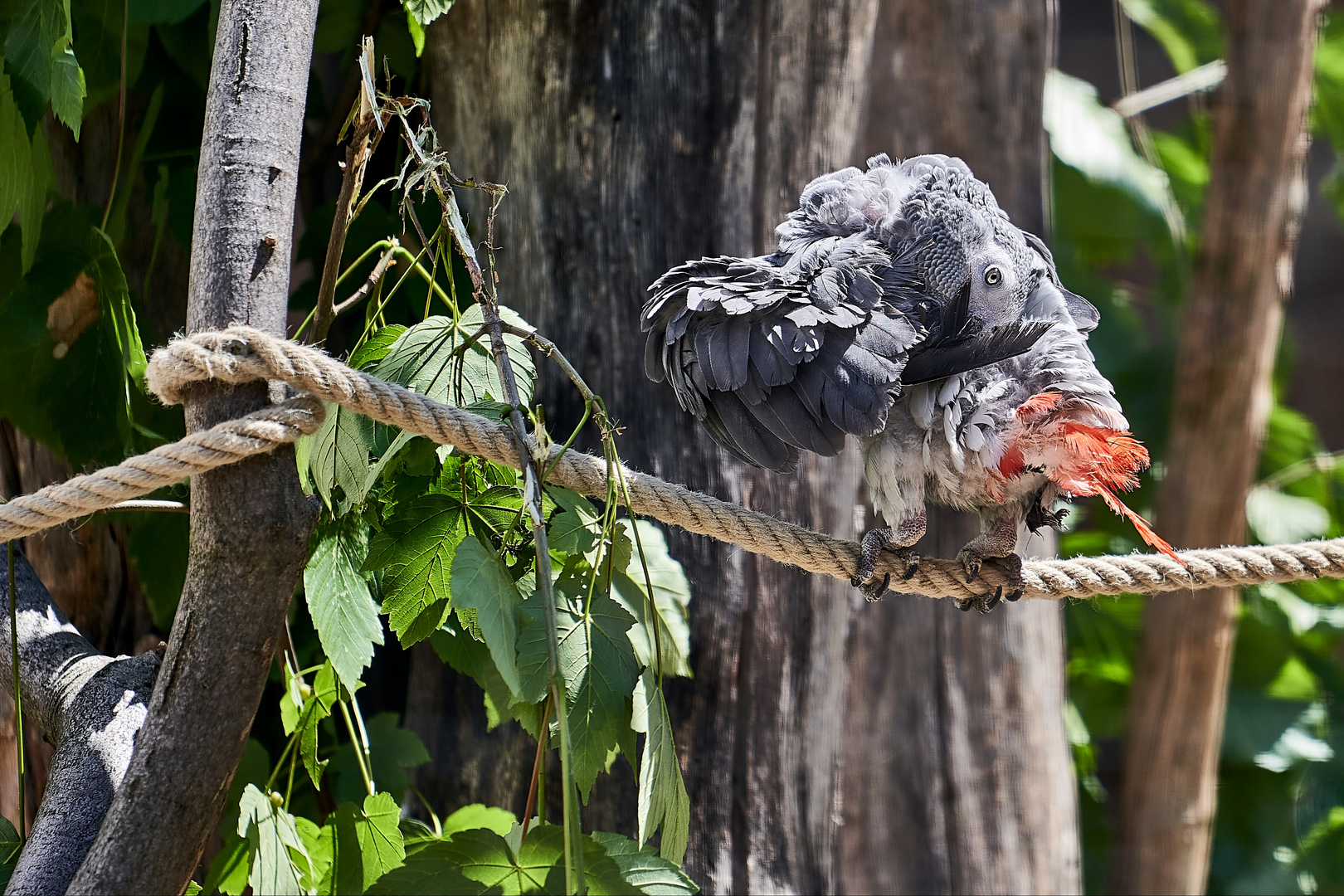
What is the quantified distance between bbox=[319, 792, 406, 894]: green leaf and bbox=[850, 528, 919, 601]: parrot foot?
0.34m

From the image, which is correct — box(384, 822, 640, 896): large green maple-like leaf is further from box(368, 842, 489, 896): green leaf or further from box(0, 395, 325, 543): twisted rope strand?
box(0, 395, 325, 543): twisted rope strand

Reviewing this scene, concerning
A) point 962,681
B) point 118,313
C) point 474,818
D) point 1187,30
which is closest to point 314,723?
point 474,818

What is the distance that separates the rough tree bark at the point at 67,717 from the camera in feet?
1.90

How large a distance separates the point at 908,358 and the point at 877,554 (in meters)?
0.14

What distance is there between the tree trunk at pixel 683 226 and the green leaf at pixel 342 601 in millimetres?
310

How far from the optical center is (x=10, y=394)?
848mm

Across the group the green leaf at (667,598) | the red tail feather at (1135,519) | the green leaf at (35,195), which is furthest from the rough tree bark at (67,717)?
the red tail feather at (1135,519)

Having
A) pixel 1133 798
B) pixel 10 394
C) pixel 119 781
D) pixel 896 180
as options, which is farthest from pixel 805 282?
pixel 1133 798

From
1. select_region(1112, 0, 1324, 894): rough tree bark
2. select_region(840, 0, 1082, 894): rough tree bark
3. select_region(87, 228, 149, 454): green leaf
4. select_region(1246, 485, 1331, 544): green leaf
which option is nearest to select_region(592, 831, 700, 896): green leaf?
select_region(87, 228, 149, 454): green leaf

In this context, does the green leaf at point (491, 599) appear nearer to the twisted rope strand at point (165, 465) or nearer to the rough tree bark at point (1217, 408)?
the twisted rope strand at point (165, 465)

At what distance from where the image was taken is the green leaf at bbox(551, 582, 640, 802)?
532 millimetres

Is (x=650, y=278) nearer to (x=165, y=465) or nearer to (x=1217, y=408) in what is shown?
(x=165, y=465)

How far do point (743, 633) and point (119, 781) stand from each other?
1.73 feet

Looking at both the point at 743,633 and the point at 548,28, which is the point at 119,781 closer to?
the point at 743,633
